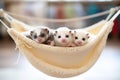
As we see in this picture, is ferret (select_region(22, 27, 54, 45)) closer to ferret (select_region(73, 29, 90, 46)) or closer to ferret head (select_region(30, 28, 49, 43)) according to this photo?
ferret head (select_region(30, 28, 49, 43))

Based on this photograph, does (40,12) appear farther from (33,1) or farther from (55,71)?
(55,71)

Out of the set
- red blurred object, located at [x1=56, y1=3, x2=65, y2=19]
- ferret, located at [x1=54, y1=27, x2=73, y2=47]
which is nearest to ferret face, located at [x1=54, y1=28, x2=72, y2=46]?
ferret, located at [x1=54, y1=27, x2=73, y2=47]

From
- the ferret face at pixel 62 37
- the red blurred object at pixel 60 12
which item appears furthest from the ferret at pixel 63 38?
the red blurred object at pixel 60 12

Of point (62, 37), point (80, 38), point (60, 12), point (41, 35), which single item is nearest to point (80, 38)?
point (80, 38)

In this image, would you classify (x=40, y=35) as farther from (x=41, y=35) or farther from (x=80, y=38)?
(x=80, y=38)

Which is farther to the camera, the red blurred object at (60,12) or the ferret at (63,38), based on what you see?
the red blurred object at (60,12)

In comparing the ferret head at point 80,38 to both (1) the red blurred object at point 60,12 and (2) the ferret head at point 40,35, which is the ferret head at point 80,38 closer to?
(2) the ferret head at point 40,35

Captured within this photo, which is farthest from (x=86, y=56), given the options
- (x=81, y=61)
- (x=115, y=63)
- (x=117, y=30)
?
(x=117, y=30)
